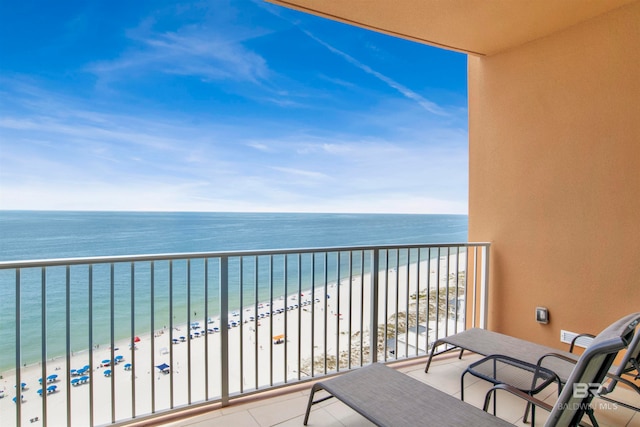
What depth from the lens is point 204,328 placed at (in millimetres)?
2510

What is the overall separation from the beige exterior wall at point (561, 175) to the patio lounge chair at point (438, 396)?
1136 mm

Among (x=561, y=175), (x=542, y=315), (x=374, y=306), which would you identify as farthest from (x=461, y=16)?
(x=542, y=315)

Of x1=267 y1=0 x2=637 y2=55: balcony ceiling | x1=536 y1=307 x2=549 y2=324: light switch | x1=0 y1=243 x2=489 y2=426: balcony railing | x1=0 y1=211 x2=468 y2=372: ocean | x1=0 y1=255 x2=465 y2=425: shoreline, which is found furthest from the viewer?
x1=0 y1=211 x2=468 y2=372: ocean

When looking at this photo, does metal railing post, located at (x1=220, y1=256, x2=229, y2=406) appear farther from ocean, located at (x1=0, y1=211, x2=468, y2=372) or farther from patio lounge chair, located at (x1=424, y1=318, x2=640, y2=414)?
ocean, located at (x1=0, y1=211, x2=468, y2=372)

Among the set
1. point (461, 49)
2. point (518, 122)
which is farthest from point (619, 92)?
point (461, 49)

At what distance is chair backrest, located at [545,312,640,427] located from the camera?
4.19 feet

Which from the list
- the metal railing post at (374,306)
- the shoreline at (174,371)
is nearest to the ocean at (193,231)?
the shoreline at (174,371)

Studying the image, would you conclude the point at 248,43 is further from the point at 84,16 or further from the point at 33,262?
the point at 33,262

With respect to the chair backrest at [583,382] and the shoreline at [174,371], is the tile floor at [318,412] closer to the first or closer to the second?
the shoreline at [174,371]

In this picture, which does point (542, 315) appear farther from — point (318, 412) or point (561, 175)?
point (318, 412)

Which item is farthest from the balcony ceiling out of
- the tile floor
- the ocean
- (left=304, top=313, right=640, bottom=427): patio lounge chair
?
the ocean

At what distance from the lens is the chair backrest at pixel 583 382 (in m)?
1.28

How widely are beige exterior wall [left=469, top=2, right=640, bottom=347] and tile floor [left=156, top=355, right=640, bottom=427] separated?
71 cm

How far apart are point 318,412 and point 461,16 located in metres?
3.04
